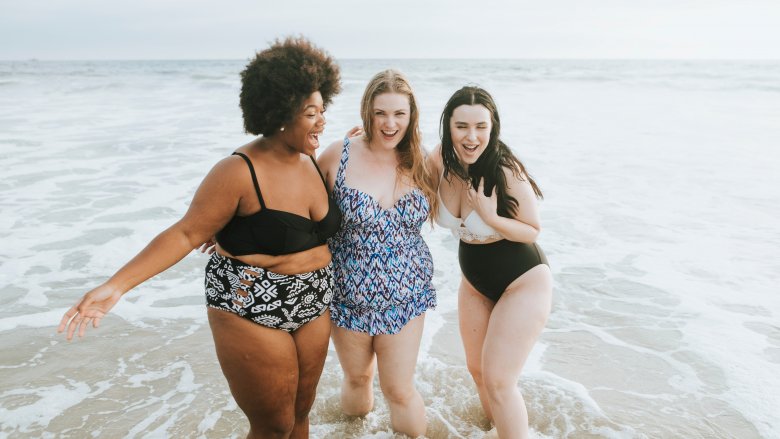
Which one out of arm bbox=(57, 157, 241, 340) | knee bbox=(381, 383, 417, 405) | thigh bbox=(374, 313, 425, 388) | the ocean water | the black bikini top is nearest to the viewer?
arm bbox=(57, 157, 241, 340)

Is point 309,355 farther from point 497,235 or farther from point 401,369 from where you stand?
point 497,235

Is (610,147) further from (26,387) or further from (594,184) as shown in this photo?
(26,387)

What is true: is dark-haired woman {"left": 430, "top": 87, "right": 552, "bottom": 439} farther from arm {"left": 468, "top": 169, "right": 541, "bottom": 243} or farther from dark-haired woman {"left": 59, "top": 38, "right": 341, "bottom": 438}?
dark-haired woman {"left": 59, "top": 38, "right": 341, "bottom": 438}

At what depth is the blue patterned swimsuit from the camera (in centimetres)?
344

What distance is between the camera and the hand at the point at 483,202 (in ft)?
11.3

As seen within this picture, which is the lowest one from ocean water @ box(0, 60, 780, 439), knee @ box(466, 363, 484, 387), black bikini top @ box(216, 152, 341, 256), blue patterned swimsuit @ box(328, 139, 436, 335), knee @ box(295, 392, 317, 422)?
ocean water @ box(0, 60, 780, 439)

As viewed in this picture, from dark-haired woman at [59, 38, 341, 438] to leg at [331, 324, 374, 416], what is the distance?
71cm

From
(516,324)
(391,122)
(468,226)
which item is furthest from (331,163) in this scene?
(516,324)

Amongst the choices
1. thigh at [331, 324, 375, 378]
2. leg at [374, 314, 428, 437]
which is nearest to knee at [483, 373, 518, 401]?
leg at [374, 314, 428, 437]

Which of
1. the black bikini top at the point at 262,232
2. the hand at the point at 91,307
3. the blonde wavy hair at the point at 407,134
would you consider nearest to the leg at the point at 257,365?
the black bikini top at the point at 262,232

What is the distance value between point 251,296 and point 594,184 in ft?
31.6

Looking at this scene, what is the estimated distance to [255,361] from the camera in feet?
9.26

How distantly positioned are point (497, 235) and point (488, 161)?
44cm

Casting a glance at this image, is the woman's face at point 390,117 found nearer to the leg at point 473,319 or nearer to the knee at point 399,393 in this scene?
the leg at point 473,319
